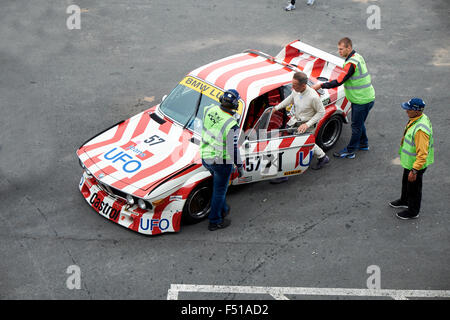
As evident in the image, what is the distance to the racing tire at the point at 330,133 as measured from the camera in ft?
25.6

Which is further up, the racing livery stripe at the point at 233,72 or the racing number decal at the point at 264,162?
the racing livery stripe at the point at 233,72

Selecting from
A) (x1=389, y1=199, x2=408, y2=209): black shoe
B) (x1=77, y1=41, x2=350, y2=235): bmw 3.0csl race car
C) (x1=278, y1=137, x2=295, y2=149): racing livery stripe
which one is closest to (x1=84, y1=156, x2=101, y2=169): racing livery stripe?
(x1=77, y1=41, x2=350, y2=235): bmw 3.0csl race car

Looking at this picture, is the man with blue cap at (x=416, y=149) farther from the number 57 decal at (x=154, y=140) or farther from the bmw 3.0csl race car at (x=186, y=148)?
the number 57 decal at (x=154, y=140)

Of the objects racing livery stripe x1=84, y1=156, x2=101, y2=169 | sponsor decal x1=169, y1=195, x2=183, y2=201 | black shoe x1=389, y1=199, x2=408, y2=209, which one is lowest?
black shoe x1=389, y1=199, x2=408, y2=209

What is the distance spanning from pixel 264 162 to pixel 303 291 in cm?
189

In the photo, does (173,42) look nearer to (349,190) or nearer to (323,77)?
(323,77)

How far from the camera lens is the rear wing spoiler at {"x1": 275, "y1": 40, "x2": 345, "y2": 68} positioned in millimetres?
8039

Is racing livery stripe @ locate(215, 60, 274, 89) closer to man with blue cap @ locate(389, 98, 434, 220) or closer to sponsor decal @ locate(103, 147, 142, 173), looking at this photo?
sponsor decal @ locate(103, 147, 142, 173)

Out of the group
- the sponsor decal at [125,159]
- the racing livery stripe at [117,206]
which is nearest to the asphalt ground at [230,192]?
the racing livery stripe at [117,206]

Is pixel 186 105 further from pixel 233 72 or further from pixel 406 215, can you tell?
pixel 406 215

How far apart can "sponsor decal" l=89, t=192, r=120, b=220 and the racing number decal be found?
1.89m

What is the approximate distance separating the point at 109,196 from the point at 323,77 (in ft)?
13.2

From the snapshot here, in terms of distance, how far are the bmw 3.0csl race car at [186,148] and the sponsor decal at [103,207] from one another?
1cm

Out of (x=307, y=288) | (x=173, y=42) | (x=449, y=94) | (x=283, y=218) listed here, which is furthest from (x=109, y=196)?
(x=449, y=94)
